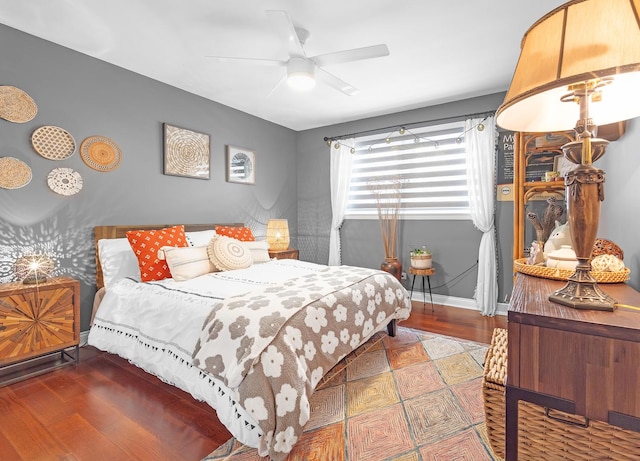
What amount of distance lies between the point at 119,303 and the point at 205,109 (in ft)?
8.18

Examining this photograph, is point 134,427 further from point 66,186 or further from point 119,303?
point 66,186

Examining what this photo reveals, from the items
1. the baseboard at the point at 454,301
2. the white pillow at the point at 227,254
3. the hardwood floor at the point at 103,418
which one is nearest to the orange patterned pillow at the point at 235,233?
the white pillow at the point at 227,254

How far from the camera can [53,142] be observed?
2.64 meters

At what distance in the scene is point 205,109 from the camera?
3859 mm

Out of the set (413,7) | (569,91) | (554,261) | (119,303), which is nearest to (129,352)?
(119,303)

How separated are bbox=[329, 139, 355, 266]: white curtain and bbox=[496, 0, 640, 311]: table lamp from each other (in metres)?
3.70

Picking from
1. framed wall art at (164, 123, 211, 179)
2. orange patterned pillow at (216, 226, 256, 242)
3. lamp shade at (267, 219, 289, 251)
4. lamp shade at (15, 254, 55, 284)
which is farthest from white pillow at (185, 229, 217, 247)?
lamp shade at (15, 254, 55, 284)

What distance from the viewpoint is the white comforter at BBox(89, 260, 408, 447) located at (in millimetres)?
1619

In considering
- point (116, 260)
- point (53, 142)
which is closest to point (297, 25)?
point (53, 142)

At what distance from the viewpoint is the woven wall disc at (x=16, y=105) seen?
2391 millimetres

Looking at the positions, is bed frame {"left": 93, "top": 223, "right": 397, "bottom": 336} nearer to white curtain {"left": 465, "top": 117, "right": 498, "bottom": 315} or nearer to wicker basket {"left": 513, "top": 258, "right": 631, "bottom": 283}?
white curtain {"left": 465, "top": 117, "right": 498, "bottom": 315}

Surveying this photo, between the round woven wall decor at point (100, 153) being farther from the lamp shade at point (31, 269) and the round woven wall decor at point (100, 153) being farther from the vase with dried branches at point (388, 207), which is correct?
the vase with dried branches at point (388, 207)

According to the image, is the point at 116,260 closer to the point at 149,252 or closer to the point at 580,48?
the point at 149,252

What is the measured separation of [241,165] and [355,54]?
8.18ft
